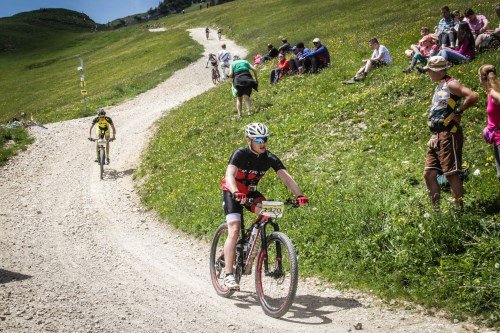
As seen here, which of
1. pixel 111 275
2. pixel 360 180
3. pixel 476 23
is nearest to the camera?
pixel 111 275

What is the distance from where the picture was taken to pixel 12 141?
27734 millimetres

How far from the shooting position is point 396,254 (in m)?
9.16

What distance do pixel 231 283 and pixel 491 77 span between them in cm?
623

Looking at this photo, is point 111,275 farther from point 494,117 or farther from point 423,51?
point 423,51

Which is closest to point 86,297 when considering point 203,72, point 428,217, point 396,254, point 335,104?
point 396,254

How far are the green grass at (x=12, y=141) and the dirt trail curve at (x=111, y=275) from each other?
1.25 meters

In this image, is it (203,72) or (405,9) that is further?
(203,72)

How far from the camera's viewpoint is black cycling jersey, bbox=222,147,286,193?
9000mm

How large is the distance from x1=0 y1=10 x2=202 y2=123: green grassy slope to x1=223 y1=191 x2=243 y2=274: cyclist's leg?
29.3 meters

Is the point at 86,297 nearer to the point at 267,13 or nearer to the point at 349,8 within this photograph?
the point at 349,8

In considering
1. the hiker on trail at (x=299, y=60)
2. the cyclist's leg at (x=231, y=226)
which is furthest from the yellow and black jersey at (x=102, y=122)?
the cyclist's leg at (x=231, y=226)

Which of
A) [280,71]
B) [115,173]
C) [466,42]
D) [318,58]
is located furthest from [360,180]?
[280,71]

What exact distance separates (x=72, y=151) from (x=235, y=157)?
65.5ft

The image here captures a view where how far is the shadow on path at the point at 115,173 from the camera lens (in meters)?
21.7
